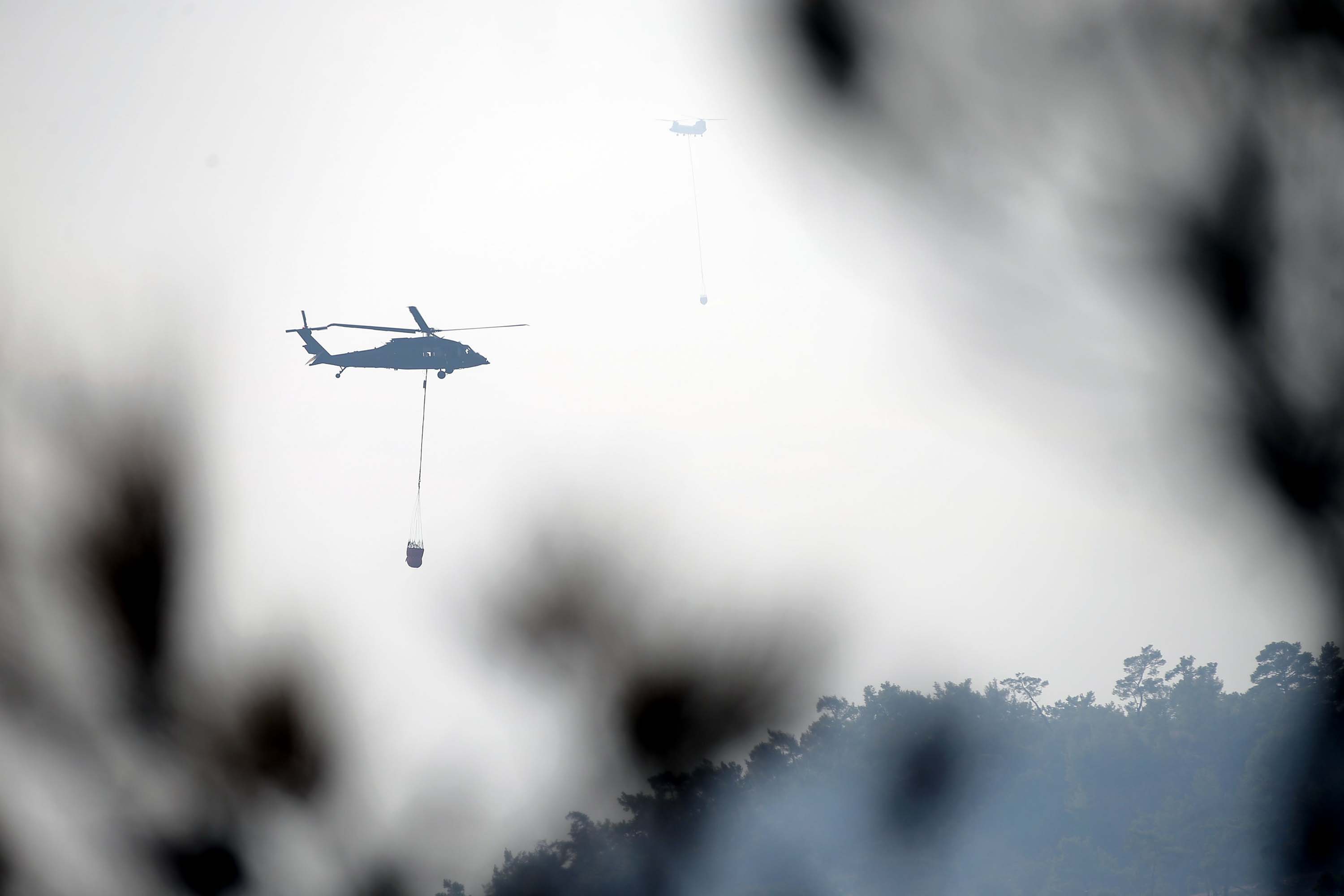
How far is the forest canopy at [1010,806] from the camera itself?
64.4 m

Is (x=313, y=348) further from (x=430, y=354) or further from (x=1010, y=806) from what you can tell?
(x=1010, y=806)

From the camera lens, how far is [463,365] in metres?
45.9

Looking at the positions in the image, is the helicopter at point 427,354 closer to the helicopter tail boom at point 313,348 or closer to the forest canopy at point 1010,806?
the helicopter tail boom at point 313,348

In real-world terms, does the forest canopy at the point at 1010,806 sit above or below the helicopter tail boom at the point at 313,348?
below

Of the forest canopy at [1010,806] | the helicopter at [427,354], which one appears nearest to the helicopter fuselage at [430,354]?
the helicopter at [427,354]

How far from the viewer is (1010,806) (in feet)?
300

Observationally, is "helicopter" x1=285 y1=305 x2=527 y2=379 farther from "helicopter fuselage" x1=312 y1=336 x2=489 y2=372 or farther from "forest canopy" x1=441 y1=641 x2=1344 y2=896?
"forest canopy" x1=441 y1=641 x2=1344 y2=896

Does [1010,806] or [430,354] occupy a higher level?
[430,354]

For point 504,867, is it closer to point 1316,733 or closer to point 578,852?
point 578,852

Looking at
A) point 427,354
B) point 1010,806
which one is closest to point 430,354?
point 427,354

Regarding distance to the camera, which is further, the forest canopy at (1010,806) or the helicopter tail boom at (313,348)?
the forest canopy at (1010,806)

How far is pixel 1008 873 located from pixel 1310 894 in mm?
20653

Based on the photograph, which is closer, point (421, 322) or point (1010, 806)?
point (421, 322)

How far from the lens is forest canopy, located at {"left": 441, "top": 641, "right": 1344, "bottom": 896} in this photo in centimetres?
6438
